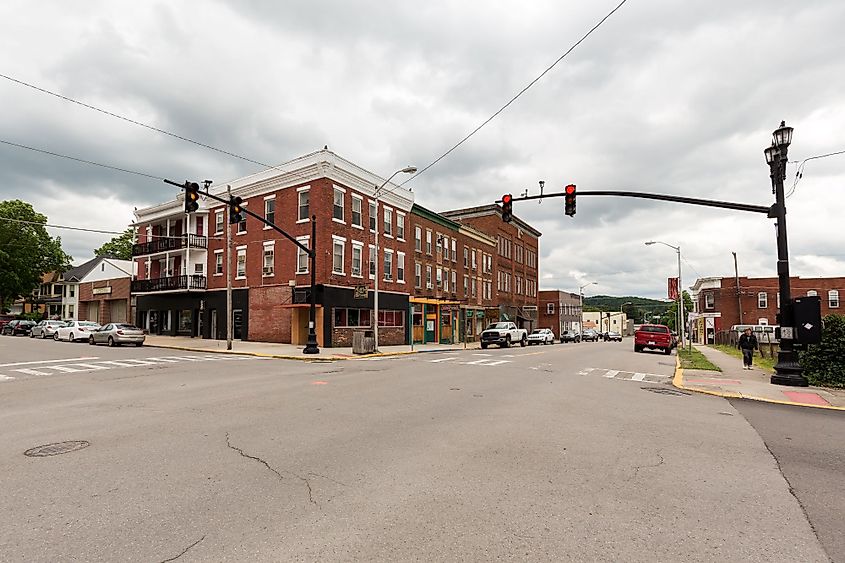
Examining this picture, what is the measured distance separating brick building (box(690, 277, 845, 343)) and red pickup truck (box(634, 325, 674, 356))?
33.9 m

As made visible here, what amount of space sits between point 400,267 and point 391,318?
14.2 feet

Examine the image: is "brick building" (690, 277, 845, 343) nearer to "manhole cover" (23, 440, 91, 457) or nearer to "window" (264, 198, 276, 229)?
"window" (264, 198, 276, 229)

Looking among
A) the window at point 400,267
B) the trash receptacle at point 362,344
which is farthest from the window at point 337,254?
the trash receptacle at point 362,344

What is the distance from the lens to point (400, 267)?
Answer: 128ft

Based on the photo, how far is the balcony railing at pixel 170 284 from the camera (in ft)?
126

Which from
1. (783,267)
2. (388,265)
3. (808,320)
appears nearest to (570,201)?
(783,267)

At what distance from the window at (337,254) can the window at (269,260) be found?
4.86 m

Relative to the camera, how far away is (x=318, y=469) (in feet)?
18.4

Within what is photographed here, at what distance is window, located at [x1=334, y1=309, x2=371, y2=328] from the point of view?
106ft

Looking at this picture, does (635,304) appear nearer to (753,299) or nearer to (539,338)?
(753,299)

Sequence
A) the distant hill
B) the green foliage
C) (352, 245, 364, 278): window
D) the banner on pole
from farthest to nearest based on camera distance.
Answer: the distant hill
the banner on pole
(352, 245, 364, 278): window
the green foliage

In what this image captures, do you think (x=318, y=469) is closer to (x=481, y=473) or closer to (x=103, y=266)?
(x=481, y=473)

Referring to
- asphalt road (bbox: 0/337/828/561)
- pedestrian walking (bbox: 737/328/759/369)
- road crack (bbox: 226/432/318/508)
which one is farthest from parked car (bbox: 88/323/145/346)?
pedestrian walking (bbox: 737/328/759/369)

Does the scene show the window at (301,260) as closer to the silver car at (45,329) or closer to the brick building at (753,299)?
the silver car at (45,329)
